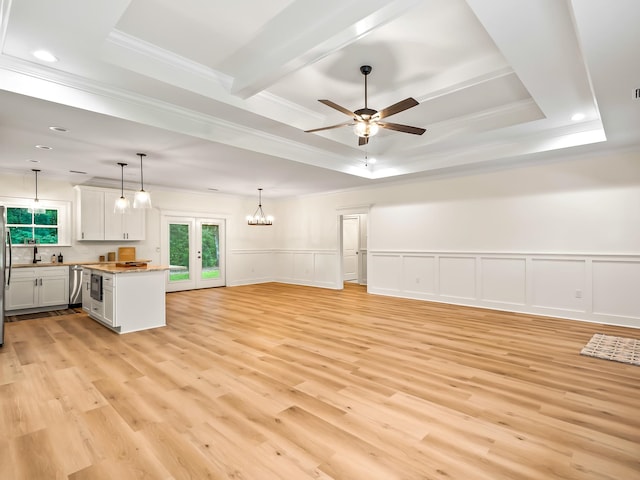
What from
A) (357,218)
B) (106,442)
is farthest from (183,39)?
(357,218)

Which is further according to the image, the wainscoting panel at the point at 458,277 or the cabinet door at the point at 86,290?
the wainscoting panel at the point at 458,277

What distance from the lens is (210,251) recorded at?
372 inches

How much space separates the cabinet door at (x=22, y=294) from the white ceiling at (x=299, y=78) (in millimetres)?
2108

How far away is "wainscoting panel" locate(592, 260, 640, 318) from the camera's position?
4.97 m

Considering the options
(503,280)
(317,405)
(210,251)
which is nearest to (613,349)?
(503,280)

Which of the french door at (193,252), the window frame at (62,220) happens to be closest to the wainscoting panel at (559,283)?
the french door at (193,252)

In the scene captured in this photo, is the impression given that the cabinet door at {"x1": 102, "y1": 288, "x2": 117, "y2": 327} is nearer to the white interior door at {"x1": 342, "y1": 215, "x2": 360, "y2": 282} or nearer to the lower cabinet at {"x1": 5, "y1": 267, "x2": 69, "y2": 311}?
the lower cabinet at {"x1": 5, "y1": 267, "x2": 69, "y2": 311}

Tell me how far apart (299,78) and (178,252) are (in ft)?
21.1

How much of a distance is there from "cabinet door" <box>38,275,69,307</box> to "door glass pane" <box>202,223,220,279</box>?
324 cm

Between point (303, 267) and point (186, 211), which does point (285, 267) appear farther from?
point (186, 211)

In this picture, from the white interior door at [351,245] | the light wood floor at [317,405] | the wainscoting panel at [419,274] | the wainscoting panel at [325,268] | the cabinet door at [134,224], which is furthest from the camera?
the white interior door at [351,245]

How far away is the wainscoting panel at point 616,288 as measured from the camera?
4.97 metres

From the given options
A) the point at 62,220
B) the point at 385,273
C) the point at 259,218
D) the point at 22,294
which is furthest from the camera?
the point at 259,218

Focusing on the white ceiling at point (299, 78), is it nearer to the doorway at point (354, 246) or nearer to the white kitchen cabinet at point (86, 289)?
the white kitchen cabinet at point (86, 289)
